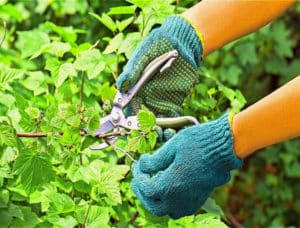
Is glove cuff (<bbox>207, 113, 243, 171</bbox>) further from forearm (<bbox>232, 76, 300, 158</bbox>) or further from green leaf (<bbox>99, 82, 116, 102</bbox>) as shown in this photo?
green leaf (<bbox>99, 82, 116, 102</bbox>)

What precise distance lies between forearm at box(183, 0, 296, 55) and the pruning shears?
0.42 feet

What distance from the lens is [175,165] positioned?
6.76 ft

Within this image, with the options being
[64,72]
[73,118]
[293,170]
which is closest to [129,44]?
[64,72]

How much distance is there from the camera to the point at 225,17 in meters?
2.27

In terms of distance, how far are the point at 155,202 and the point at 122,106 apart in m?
0.26

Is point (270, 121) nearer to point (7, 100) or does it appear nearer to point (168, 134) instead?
point (168, 134)

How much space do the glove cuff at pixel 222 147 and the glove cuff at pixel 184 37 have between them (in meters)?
0.25

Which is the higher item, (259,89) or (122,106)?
(122,106)

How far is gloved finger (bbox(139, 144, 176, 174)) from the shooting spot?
82.6 inches

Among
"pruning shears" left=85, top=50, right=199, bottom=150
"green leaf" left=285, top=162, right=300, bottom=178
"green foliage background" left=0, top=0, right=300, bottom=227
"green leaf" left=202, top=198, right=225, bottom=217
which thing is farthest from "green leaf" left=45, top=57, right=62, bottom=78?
"green leaf" left=285, top=162, right=300, bottom=178

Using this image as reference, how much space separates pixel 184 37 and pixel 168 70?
90 mm

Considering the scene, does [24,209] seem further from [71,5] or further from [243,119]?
[71,5]

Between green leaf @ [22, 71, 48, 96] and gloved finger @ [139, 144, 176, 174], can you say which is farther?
green leaf @ [22, 71, 48, 96]

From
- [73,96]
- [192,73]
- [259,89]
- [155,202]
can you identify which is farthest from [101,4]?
[259,89]
